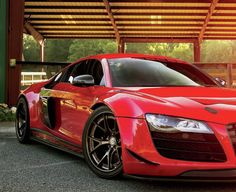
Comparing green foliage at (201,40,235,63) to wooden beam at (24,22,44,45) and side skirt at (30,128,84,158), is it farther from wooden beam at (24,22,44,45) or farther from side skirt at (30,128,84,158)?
side skirt at (30,128,84,158)

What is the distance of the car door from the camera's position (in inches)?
196

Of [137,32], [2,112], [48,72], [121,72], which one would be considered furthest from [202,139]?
[137,32]

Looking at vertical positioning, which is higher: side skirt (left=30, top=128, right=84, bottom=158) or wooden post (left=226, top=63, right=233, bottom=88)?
wooden post (left=226, top=63, right=233, bottom=88)

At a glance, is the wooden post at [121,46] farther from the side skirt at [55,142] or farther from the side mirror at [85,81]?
the side mirror at [85,81]

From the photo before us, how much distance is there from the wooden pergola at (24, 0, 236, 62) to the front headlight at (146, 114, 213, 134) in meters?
14.8

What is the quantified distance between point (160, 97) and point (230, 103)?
0.63 m

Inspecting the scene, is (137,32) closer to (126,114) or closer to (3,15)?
(3,15)

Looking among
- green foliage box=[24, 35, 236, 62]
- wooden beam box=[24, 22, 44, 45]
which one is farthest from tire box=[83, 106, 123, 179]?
green foliage box=[24, 35, 236, 62]

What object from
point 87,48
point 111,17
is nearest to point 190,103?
point 111,17

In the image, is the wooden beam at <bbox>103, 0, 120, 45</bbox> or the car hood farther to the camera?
the wooden beam at <bbox>103, 0, 120, 45</bbox>

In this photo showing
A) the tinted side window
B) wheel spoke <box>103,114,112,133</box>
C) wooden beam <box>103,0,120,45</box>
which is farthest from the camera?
wooden beam <box>103,0,120,45</box>

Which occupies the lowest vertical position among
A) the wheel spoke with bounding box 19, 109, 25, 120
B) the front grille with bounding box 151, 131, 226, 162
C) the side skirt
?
the side skirt

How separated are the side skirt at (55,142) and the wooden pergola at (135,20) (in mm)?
12721

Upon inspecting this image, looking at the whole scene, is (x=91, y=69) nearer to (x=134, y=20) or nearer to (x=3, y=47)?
(x=3, y=47)
